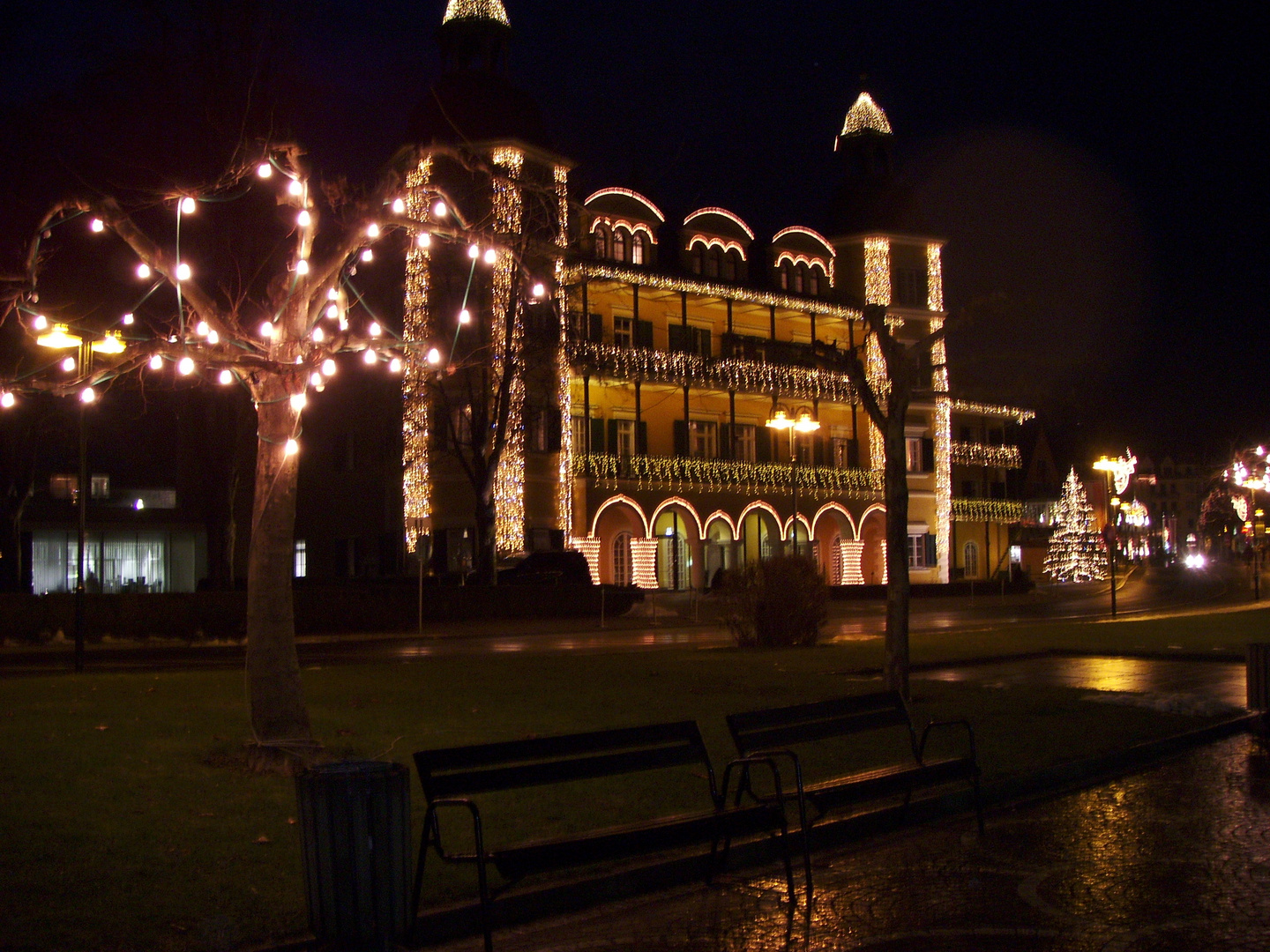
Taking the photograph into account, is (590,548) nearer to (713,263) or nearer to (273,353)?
(713,263)

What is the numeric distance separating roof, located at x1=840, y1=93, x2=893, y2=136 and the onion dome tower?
2118 cm

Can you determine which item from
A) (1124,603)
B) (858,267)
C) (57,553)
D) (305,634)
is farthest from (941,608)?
Result: (57,553)

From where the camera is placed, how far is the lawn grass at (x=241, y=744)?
6.87 meters

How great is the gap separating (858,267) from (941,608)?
64.4 feet

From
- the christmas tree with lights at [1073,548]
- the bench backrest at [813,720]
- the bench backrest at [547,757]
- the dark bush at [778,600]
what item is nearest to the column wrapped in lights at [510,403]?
the dark bush at [778,600]

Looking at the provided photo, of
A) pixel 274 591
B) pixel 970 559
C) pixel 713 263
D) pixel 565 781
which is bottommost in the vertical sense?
pixel 565 781

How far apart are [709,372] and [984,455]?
75.4ft

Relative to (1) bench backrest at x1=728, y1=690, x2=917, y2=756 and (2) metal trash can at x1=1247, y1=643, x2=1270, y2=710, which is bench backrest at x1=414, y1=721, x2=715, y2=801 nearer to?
(1) bench backrest at x1=728, y1=690, x2=917, y2=756

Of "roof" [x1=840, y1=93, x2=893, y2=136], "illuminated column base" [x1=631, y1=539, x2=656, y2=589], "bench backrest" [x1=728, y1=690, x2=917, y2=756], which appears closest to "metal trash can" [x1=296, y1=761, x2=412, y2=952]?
"bench backrest" [x1=728, y1=690, x2=917, y2=756]

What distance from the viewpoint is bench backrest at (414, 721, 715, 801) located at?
7023 millimetres

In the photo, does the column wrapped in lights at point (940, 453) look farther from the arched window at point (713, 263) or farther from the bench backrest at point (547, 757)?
the bench backrest at point (547, 757)

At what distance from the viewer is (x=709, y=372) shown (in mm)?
53531

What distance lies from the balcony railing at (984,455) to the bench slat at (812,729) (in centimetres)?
6035

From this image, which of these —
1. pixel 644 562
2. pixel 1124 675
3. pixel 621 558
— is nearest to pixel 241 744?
pixel 1124 675
